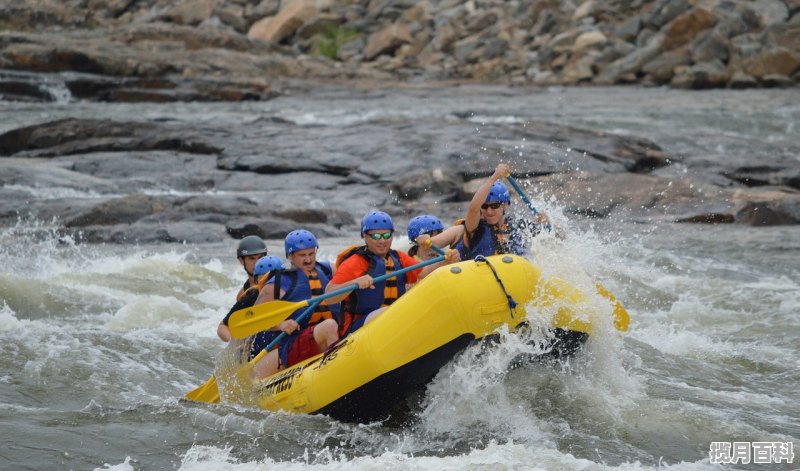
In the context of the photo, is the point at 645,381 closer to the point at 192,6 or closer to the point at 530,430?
the point at 530,430

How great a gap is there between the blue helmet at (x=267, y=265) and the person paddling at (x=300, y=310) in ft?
0.29

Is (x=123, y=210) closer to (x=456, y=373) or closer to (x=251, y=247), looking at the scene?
(x=251, y=247)

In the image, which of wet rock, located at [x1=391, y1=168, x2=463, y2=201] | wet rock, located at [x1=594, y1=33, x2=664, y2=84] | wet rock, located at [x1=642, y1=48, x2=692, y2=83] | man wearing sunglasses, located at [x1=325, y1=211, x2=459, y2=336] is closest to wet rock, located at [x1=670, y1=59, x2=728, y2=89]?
wet rock, located at [x1=642, y1=48, x2=692, y2=83]

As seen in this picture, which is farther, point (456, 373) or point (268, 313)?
point (268, 313)

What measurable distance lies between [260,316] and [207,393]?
34.2 inches

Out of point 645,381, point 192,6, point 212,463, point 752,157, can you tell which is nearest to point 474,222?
point 645,381

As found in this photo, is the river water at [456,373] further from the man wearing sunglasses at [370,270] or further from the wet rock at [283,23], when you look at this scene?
the wet rock at [283,23]

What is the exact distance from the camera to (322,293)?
23.2 feet

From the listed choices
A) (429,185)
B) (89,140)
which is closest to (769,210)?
(429,185)

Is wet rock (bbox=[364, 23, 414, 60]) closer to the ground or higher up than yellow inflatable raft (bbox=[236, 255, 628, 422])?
closer to the ground

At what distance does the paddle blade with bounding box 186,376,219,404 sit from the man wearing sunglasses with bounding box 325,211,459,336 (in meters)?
0.95

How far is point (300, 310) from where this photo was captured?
701 cm

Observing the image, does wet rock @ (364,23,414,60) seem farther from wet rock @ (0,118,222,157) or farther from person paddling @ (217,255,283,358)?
person paddling @ (217,255,283,358)

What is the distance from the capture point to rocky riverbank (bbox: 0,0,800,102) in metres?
26.9
